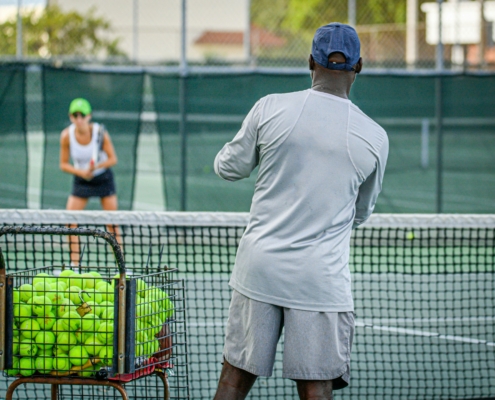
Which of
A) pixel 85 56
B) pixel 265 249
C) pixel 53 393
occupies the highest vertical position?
pixel 85 56

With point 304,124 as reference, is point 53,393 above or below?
below

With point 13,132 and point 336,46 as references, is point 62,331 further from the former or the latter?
point 13,132

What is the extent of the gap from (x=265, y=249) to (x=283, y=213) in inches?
5.5

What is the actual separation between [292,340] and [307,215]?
44 cm

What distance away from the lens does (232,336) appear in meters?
3.10

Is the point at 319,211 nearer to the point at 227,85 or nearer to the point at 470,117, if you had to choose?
the point at 227,85

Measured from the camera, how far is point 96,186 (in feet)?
27.0

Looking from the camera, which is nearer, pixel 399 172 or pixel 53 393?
pixel 53 393

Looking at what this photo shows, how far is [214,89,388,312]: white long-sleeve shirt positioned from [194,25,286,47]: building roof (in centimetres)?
1985

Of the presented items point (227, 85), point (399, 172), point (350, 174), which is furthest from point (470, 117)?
point (350, 174)

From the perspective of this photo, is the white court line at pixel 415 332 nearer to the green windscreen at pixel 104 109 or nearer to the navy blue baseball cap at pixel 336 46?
the navy blue baseball cap at pixel 336 46

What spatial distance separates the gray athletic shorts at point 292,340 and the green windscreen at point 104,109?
6623mm

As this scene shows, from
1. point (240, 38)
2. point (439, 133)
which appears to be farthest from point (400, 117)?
point (240, 38)

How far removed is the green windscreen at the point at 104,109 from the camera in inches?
378
